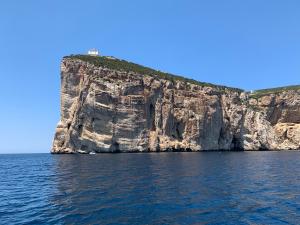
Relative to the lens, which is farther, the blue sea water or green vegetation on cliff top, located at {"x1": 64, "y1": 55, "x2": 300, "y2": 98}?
green vegetation on cliff top, located at {"x1": 64, "y1": 55, "x2": 300, "y2": 98}

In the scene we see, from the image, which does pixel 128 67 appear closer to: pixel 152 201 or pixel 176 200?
pixel 176 200

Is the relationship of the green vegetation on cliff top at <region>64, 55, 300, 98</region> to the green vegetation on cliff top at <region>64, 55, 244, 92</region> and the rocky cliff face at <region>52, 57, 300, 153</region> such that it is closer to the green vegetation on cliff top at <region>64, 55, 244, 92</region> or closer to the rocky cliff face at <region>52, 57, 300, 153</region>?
the green vegetation on cliff top at <region>64, 55, 244, 92</region>

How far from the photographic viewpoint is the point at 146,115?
11156cm

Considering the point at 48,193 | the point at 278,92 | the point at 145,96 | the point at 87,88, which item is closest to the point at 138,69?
the point at 145,96

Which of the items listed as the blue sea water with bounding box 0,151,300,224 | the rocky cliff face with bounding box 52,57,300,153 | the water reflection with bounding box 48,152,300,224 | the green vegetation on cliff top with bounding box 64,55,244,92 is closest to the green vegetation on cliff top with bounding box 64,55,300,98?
the green vegetation on cliff top with bounding box 64,55,244,92

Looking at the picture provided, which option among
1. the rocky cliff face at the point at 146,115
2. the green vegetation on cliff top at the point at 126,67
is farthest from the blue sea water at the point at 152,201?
the green vegetation on cliff top at the point at 126,67

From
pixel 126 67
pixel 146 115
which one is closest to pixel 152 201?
pixel 146 115

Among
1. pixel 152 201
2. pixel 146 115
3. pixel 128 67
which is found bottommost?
pixel 152 201

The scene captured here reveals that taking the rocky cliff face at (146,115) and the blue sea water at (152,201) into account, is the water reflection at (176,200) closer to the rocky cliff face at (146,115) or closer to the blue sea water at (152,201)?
the blue sea water at (152,201)

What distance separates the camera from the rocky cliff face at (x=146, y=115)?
4124 inches

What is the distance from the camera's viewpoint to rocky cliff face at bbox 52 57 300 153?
344 feet

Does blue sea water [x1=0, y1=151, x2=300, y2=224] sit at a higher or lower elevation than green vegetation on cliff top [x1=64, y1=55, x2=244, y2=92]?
lower

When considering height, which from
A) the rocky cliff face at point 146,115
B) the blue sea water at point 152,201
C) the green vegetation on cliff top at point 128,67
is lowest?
the blue sea water at point 152,201

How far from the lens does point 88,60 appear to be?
114438 millimetres
